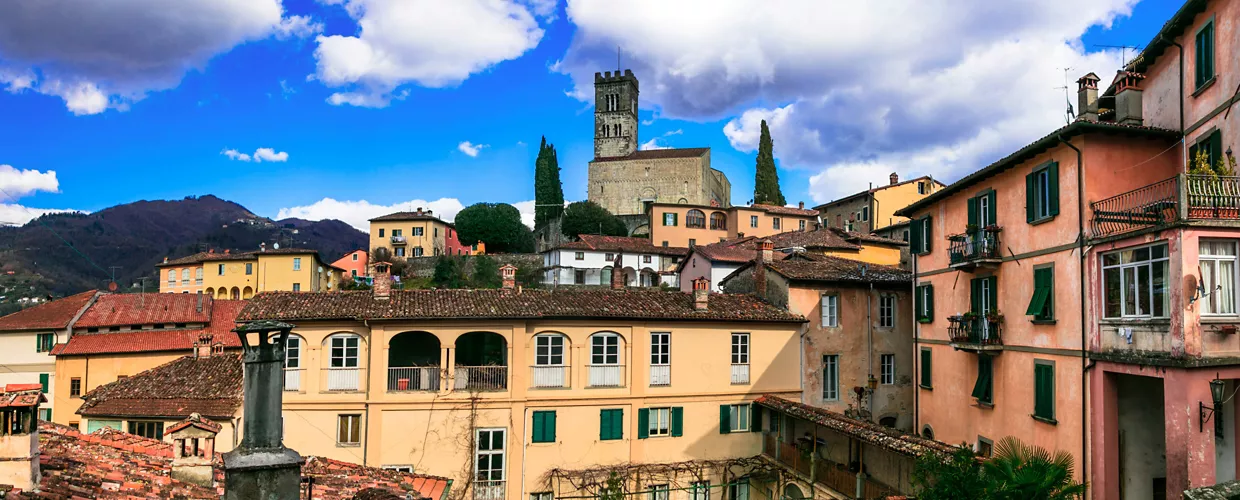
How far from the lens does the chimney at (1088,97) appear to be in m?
20.6

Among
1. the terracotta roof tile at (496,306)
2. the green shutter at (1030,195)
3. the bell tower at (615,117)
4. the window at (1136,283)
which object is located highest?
the bell tower at (615,117)

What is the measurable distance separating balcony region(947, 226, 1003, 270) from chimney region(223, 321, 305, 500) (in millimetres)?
20364

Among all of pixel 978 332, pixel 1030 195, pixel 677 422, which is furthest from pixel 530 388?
pixel 1030 195

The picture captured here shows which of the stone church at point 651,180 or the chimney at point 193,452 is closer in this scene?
the chimney at point 193,452

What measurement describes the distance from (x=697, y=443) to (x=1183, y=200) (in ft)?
58.8

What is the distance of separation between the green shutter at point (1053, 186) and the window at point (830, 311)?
39.8 feet

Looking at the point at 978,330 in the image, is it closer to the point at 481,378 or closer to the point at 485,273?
the point at 481,378

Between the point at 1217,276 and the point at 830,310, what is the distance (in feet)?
53.7

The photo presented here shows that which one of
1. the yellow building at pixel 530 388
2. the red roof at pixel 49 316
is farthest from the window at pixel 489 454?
the red roof at pixel 49 316

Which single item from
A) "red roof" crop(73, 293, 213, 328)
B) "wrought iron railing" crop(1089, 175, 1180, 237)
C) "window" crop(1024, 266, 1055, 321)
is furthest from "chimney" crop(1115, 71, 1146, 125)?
"red roof" crop(73, 293, 213, 328)

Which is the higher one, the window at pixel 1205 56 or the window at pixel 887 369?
the window at pixel 1205 56

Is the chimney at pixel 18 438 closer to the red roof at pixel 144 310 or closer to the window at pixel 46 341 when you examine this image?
the red roof at pixel 144 310

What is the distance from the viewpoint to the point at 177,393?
2769 centimetres

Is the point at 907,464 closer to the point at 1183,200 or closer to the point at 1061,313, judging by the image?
the point at 1061,313
